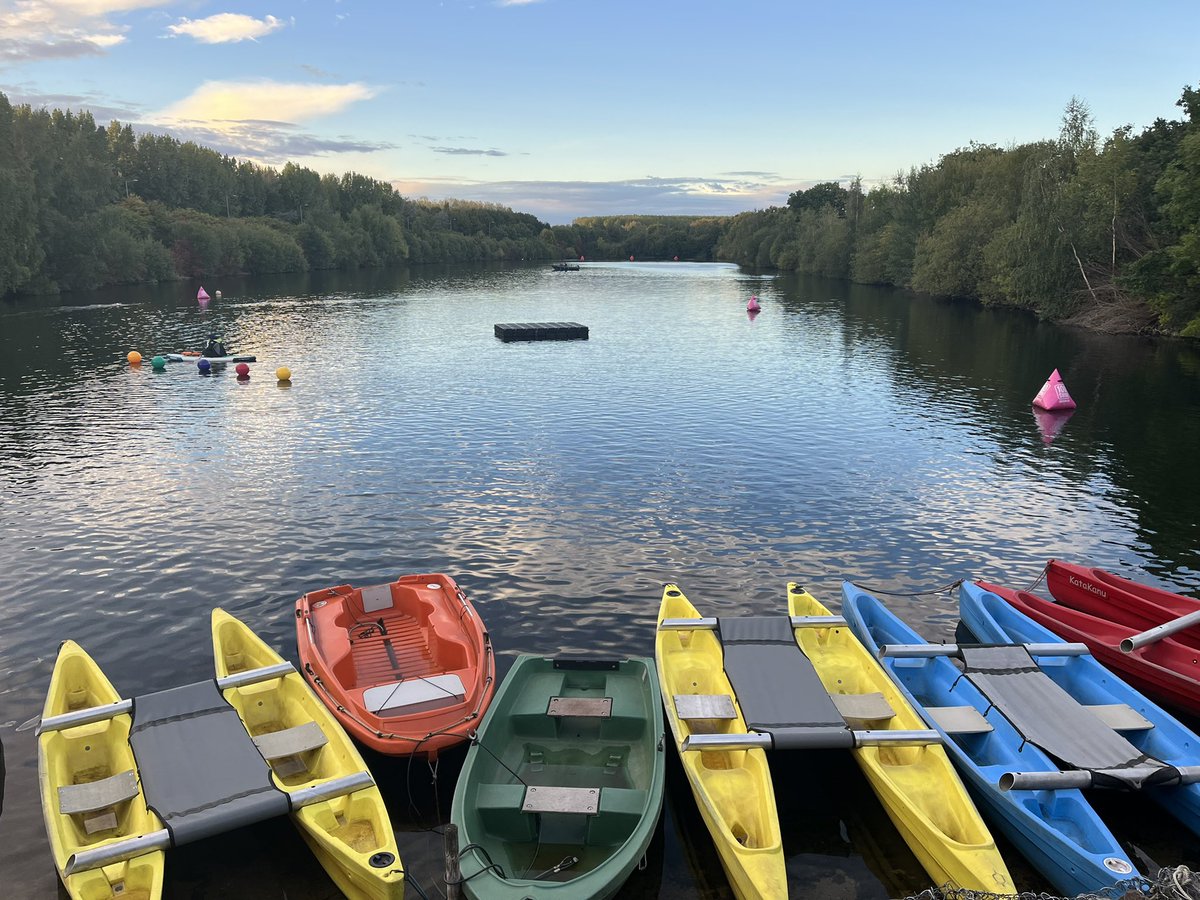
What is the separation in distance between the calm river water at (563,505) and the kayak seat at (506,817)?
124cm

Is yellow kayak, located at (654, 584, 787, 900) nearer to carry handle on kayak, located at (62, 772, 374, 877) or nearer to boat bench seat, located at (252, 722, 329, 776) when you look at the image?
carry handle on kayak, located at (62, 772, 374, 877)

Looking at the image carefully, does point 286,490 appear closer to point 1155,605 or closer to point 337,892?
point 337,892

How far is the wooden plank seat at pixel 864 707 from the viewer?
45.2 ft

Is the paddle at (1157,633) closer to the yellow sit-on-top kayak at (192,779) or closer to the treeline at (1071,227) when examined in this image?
the yellow sit-on-top kayak at (192,779)

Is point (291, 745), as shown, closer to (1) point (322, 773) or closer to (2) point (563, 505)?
(1) point (322, 773)

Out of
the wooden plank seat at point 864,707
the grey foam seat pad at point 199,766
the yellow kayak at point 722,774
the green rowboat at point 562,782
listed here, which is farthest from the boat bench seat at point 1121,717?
the grey foam seat pad at point 199,766

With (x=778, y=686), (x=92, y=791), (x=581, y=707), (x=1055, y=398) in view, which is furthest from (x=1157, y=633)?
(x=1055, y=398)

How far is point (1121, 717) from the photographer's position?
45.0ft

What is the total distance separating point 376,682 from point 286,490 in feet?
46.3

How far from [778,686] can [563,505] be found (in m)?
13.5

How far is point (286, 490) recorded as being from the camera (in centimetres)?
2808

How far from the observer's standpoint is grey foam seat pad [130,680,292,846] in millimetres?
10891

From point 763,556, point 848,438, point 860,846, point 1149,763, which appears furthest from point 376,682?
point 848,438

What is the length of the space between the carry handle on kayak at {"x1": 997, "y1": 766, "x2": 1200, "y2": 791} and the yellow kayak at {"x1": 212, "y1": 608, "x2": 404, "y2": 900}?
8873mm
